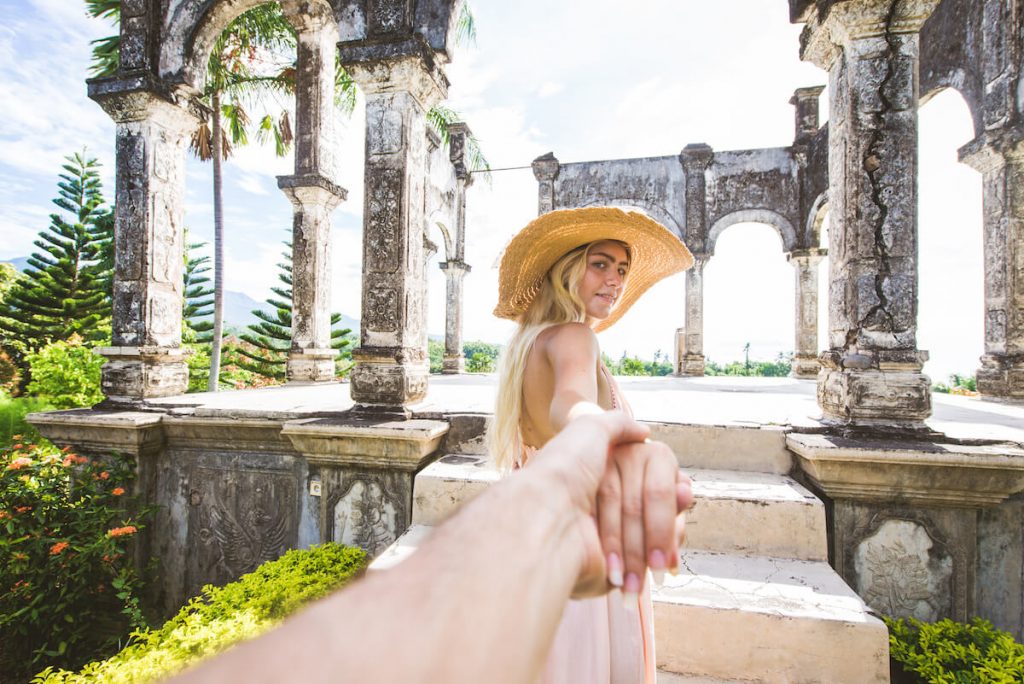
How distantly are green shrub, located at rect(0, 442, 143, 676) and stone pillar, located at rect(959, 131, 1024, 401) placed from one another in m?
8.96

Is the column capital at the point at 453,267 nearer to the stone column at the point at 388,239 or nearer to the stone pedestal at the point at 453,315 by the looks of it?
the stone pedestal at the point at 453,315

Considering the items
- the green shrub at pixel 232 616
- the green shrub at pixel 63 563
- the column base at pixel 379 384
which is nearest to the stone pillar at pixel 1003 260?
the column base at pixel 379 384

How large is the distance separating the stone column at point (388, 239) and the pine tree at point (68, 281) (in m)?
14.7

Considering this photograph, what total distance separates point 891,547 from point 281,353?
45.3ft

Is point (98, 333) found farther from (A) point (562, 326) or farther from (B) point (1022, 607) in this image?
(B) point (1022, 607)

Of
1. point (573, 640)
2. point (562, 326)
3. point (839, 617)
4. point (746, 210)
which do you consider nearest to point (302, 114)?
point (562, 326)

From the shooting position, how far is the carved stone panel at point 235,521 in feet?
10.2

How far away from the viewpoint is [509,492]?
A: 55 centimetres

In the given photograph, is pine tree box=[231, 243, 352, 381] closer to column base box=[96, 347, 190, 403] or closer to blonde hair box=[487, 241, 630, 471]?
column base box=[96, 347, 190, 403]

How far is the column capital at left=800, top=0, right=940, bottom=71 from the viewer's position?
260cm

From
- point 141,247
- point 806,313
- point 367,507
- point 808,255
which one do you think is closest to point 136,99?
point 141,247

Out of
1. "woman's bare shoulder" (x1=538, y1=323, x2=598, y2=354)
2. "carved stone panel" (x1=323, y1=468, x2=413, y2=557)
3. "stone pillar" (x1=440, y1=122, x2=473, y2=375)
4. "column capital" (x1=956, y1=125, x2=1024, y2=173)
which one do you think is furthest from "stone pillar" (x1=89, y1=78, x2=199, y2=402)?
"column capital" (x1=956, y1=125, x2=1024, y2=173)

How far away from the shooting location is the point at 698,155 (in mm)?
11305

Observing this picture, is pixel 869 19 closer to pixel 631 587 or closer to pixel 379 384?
pixel 631 587
